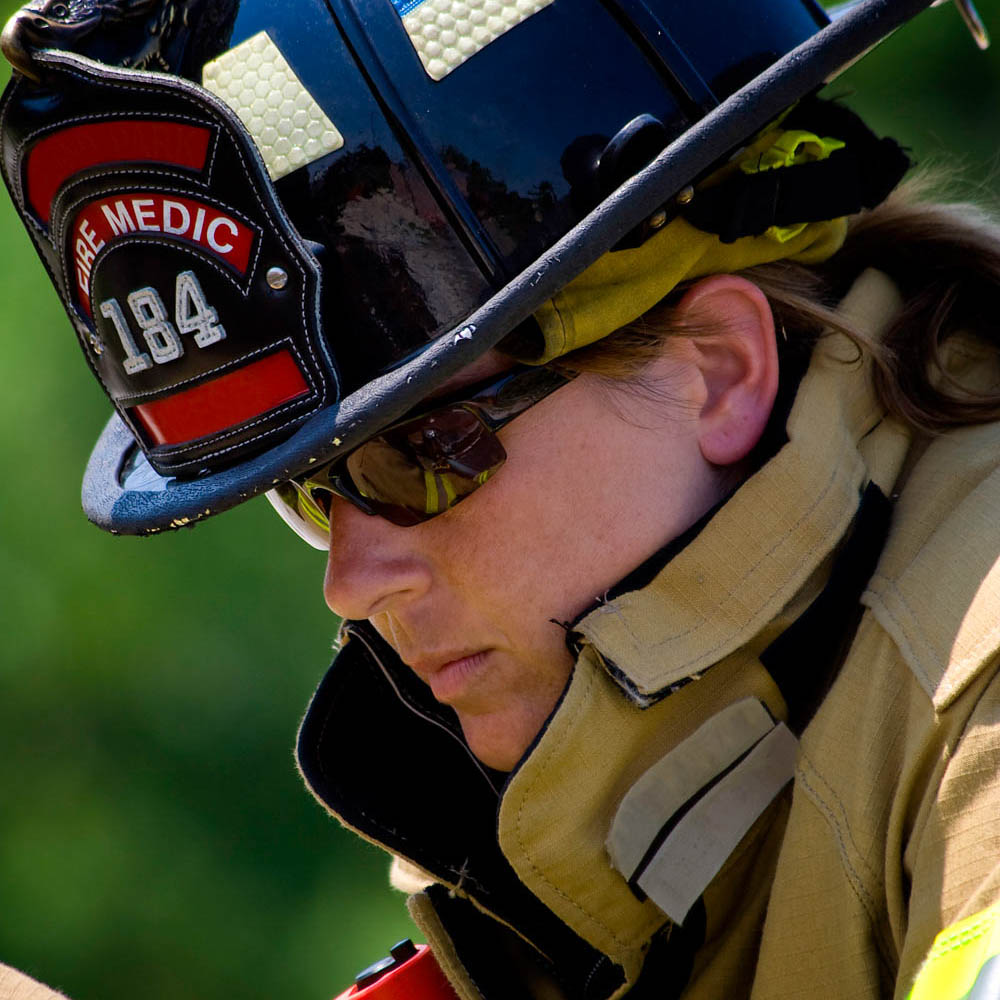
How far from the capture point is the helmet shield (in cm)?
180

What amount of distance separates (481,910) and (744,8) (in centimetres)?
162

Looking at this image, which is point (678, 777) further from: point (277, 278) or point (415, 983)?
point (277, 278)

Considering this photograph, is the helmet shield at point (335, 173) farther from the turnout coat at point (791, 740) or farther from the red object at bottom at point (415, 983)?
the red object at bottom at point (415, 983)

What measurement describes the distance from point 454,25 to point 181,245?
516 millimetres

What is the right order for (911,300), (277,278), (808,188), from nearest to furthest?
1. (277,278)
2. (808,188)
3. (911,300)

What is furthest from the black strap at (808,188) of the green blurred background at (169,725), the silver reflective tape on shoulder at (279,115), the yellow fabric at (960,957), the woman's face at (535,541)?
the green blurred background at (169,725)

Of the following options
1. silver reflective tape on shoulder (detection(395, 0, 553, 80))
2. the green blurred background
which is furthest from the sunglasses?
the green blurred background

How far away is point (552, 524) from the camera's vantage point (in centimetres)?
201

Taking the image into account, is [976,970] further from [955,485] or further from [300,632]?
[300,632]

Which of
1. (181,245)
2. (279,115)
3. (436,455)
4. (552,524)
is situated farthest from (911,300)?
(181,245)

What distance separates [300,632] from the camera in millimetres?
5027

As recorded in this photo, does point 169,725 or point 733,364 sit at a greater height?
point 733,364

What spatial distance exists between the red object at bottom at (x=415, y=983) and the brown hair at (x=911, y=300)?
3.85 feet

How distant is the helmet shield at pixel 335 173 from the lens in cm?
180
